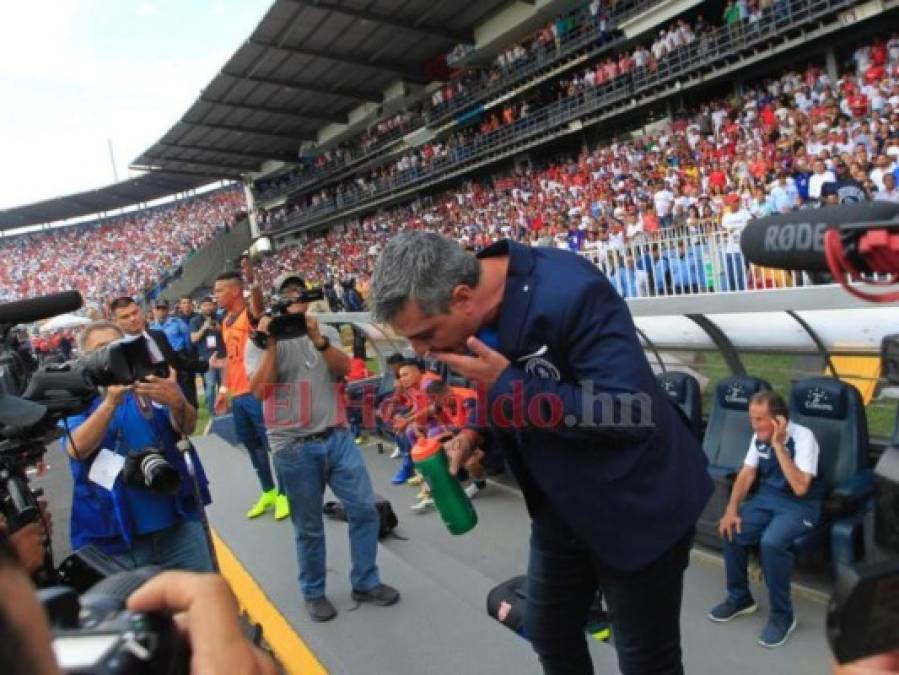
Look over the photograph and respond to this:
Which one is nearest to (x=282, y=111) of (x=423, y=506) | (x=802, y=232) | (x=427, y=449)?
(x=423, y=506)

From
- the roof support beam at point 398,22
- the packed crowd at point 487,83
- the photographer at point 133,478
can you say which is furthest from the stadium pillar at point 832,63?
the photographer at point 133,478

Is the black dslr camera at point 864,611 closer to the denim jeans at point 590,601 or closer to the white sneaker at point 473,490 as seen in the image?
the denim jeans at point 590,601

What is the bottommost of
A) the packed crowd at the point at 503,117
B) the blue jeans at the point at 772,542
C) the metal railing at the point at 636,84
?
the blue jeans at the point at 772,542

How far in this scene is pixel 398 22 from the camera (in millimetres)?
23672

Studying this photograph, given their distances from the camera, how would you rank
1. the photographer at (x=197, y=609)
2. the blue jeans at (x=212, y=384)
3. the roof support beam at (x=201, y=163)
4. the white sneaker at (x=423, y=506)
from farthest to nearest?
1. the roof support beam at (x=201, y=163)
2. the blue jeans at (x=212, y=384)
3. the white sneaker at (x=423, y=506)
4. the photographer at (x=197, y=609)

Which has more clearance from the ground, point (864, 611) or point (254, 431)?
point (864, 611)

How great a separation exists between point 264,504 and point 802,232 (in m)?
5.40

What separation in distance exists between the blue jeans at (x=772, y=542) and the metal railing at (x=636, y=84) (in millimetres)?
13808

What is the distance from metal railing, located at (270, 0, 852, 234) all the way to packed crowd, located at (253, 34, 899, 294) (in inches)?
43.9

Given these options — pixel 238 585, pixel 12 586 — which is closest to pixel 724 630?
pixel 238 585

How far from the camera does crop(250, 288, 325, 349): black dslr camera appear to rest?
351 centimetres

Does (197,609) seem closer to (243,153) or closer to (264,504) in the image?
(264,504)

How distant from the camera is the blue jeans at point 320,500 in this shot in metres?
3.66

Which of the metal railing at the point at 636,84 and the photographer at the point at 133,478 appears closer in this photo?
the photographer at the point at 133,478
